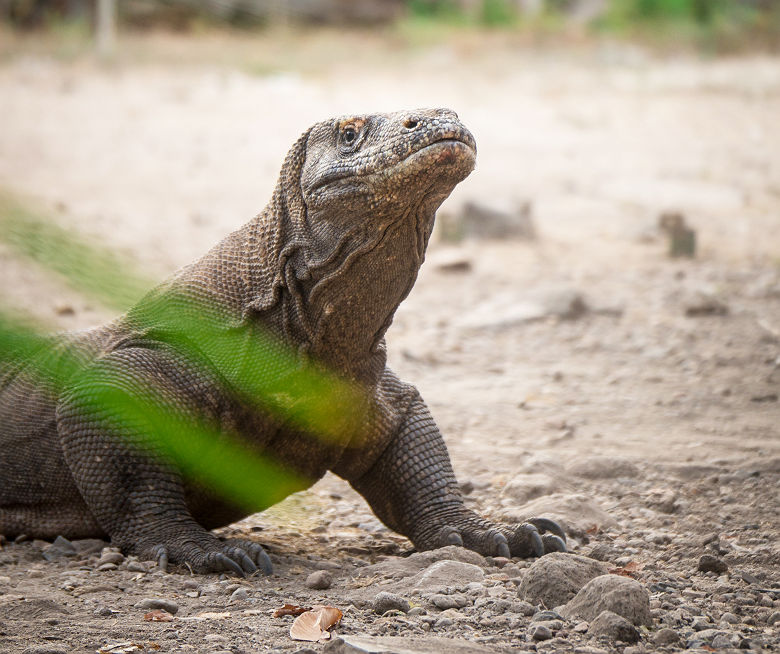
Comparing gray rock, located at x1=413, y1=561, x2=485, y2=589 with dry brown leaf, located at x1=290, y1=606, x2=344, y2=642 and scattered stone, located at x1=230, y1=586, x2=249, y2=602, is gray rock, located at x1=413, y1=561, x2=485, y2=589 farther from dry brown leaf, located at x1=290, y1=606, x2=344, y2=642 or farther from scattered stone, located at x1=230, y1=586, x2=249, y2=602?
scattered stone, located at x1=230, y1=586, x2=249, y2=602

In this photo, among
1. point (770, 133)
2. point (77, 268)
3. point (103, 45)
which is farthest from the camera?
point (103, 45)

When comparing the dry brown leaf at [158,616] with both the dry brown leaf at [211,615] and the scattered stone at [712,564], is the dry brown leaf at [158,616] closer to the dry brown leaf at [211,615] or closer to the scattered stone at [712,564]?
the dry brown leaf at [211,615]

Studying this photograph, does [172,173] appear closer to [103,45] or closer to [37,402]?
[103,45]

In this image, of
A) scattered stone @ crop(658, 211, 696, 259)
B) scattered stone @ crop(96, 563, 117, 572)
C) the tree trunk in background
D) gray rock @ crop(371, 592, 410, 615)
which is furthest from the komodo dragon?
the tree trunk in background

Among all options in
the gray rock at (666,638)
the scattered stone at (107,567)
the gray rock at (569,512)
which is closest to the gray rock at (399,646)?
the gray rock at (666,638)

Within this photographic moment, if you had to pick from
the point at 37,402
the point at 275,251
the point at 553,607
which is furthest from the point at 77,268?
the point at 37,402

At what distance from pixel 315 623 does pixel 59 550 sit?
1.62 metres

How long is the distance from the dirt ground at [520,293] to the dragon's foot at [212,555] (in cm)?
8

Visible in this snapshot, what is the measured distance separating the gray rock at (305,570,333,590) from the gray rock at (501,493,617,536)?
103 centimetres

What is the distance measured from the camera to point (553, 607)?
295cm

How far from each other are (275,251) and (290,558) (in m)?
1.08

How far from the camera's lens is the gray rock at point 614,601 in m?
2.76

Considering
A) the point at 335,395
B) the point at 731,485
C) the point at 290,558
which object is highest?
the point at 335,395

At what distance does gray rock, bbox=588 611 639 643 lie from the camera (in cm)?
263
